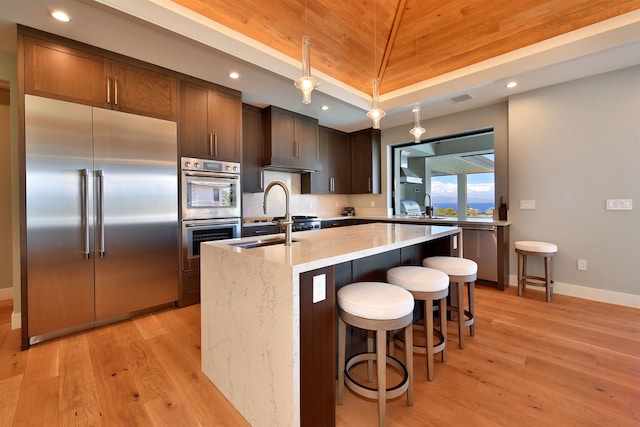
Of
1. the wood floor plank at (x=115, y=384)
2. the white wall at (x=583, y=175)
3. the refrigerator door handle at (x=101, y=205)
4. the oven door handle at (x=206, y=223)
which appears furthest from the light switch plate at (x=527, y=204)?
the refrigerator door handle at (x=101, y=205)

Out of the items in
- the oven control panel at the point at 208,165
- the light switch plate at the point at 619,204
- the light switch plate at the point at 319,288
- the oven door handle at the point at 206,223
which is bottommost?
the light switch plate at the point at 319,288

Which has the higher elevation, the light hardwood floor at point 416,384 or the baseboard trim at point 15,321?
the baseboard trim at point 15,321

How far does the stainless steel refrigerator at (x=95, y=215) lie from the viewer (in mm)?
2219

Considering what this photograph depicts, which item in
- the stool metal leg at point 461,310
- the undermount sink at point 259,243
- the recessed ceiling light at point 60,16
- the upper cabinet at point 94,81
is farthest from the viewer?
the upper cabinet at point 94,81

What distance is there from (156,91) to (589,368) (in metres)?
4.47

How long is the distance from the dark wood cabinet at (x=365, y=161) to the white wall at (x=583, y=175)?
2261 mm

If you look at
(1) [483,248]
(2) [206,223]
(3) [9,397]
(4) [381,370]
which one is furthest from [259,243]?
(1) [483,248]

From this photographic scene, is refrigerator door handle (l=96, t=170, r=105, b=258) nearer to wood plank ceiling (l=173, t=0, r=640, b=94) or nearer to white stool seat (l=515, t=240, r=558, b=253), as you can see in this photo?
wood plank ceiling (l=173, t=0, r=640, b=94)

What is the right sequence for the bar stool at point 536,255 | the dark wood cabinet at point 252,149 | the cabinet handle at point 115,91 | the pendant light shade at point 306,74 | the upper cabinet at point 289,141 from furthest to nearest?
the upper cabinet at point 289,141 < the dark wood cabinet at point 252,149 < the bar stool at point 536,255 < the cabinet handle at point 115,91 < the pendant light shade at point 306,74

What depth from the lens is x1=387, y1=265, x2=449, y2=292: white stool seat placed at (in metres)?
1.75

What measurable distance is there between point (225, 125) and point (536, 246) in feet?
13.7

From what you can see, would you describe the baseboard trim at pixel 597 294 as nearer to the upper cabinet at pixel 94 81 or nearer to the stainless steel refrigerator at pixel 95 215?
the stainless steel refrigerator at pixel 95 215

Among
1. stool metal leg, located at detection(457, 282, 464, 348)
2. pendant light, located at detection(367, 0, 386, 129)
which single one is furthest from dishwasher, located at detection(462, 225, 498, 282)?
pendant light, located at detection(367, 0, 386, 129)

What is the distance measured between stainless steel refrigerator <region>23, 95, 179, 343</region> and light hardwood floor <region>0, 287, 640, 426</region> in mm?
296
